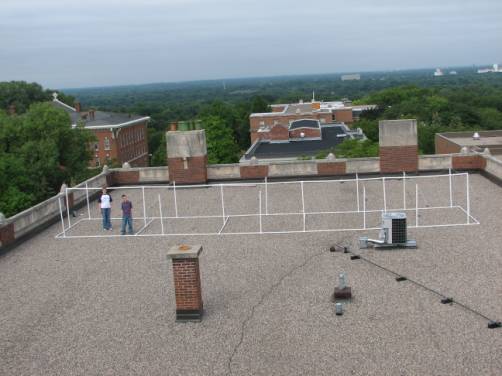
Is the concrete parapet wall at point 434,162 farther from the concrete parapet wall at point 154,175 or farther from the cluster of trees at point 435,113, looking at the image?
the cluster of trees at point 435,113

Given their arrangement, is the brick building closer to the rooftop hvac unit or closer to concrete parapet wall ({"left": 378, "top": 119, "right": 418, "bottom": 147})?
concrete parapet wall ({"left": 378, "top": 119, "right": 418, "bottom": 147})

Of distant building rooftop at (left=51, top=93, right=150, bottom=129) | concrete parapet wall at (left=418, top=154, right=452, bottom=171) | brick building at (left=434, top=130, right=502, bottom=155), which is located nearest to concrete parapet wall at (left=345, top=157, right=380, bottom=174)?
concrete parapet wall at (left=418, top=154, right=452, bottom=171)

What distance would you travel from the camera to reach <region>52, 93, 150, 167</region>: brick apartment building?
86.2 meters

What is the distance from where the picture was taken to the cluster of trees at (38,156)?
40.4m

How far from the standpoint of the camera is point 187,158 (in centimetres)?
2341

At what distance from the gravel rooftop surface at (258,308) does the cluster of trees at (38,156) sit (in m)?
25.5

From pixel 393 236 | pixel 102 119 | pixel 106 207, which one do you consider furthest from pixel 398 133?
pixel 102 119

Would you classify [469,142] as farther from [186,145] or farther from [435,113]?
[435,113]

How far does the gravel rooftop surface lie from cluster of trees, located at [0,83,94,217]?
25527mm

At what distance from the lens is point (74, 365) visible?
9.49 metres

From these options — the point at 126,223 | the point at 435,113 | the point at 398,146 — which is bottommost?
the point at 435,113

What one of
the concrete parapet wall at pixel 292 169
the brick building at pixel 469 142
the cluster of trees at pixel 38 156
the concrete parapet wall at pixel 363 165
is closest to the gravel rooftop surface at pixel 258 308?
the concrete parapet wall at pixel 363 165

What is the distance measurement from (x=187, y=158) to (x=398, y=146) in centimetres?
808

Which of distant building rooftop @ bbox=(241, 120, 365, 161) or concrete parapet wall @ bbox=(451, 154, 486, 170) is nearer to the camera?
concrete parapet wall @ bbox=(451, 154, 486, 170)
